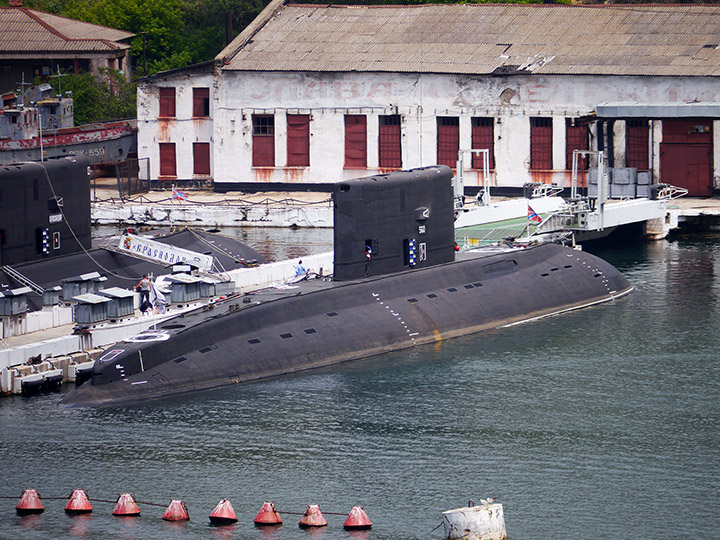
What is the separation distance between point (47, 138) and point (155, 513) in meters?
56.0

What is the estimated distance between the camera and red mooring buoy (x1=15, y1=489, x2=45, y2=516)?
3133 cm

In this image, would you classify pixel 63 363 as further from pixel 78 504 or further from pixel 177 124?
pixel 177 124

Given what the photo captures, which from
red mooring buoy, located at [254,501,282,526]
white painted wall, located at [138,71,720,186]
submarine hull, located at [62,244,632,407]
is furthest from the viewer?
white painted wall, located at [138,71,720,186]

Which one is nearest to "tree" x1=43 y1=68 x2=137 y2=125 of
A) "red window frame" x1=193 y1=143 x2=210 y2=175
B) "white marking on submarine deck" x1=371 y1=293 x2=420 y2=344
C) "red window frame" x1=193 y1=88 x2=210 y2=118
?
"red window frame" x1=193 y1=143 x2=210 y2=175

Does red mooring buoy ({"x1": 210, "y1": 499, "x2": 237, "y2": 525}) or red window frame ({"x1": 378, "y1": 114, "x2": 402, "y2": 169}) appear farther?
red window frame ({"x1": 378, "y1": 114, "x2": 402, "y2": 169})

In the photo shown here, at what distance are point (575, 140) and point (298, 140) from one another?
17.4 metres

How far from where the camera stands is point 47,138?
83312mm

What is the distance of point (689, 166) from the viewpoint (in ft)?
256

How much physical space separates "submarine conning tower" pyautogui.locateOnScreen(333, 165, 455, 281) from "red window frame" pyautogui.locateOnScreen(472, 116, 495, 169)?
32.4 metres

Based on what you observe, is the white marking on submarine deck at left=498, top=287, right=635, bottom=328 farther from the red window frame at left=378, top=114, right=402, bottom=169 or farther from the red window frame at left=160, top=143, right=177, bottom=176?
the red window frame at left=160, top=143, right=177, bottom=176

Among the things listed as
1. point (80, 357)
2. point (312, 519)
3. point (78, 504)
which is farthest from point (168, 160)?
point (312, 519)

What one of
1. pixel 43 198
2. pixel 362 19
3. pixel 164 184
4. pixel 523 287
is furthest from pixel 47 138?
pixel 523 287

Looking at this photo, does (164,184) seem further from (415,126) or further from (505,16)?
(505,16)

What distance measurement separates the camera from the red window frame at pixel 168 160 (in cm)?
8738
